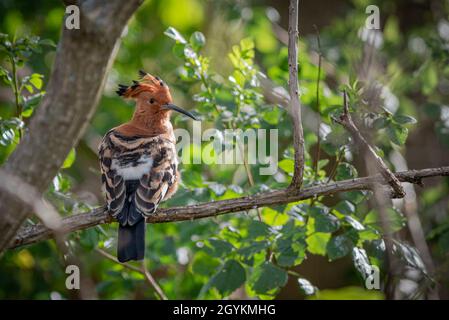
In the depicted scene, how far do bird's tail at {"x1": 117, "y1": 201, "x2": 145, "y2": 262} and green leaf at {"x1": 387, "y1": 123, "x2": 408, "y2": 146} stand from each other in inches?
70.0

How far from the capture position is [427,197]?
6.33m

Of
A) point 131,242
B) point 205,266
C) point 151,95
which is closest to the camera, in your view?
point 131,242

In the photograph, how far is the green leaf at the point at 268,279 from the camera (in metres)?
4.07

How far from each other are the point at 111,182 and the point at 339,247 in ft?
5.77

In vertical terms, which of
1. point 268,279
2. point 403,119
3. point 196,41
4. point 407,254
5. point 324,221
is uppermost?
point 196,41

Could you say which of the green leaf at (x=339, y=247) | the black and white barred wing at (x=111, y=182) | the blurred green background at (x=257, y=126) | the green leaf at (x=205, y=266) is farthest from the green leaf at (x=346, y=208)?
the black and white barred wing at (x=111, y=182)

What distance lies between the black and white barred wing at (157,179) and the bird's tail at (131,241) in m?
0.11

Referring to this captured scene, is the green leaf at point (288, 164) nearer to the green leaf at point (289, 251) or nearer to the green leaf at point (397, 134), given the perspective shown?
the green leaf at point (289, 251)

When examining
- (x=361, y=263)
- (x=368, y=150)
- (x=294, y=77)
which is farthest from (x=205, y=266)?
(x=294, y=77)

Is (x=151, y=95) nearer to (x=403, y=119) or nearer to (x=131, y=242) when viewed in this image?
(x=131, y=242)

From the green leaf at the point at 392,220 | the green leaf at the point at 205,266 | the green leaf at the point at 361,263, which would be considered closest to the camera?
the green leaf at the point at 361,263

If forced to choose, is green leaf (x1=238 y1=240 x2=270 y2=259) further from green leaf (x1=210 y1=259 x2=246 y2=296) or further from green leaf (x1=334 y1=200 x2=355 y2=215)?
green leaf (x1=334 y1=200 x2=355 y2=215)

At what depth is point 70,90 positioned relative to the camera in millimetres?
2680
